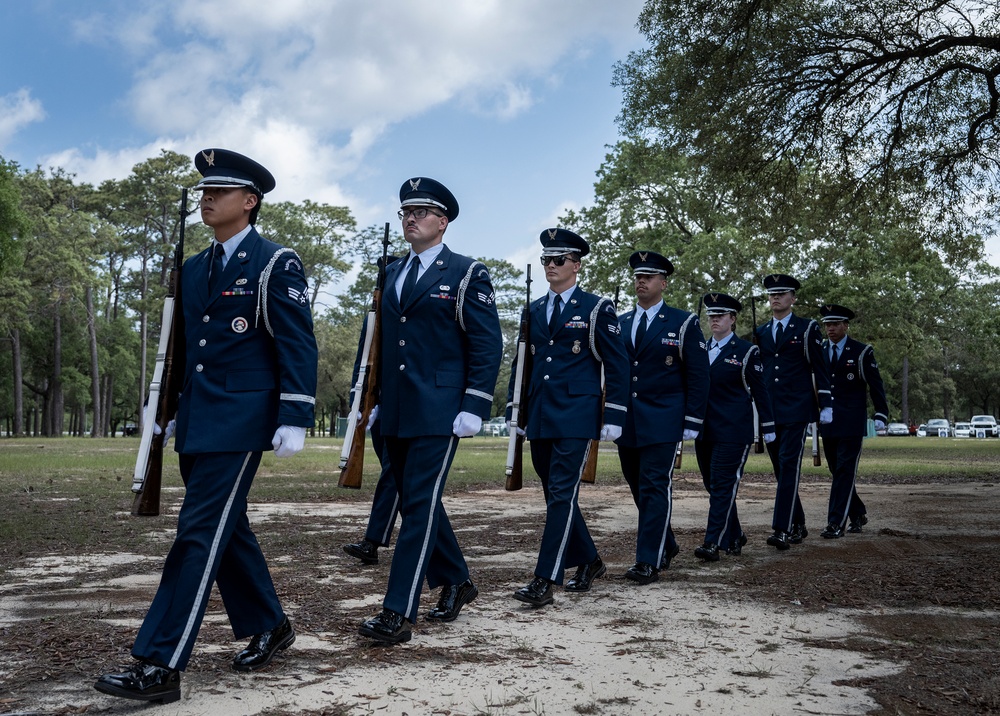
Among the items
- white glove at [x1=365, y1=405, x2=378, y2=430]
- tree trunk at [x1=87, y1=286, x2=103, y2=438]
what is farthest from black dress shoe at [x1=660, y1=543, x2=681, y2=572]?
tree trunk at [x1=87, y1=286, x2=103, y2=438]

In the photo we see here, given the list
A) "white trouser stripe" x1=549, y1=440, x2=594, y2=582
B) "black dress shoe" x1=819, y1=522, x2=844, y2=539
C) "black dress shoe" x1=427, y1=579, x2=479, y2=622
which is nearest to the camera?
"black dress shoe" x1=427, y1=579, x2=479, y2=622

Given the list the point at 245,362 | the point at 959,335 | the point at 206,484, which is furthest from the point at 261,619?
the point at 959,335

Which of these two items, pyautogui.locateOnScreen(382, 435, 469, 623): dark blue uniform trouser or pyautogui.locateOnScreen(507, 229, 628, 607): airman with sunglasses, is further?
pyautogui.locateOnScreen(507, 229, 628, 607): airman with sunglasses

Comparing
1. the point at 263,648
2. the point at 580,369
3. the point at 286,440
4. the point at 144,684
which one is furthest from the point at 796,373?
the point at 144,684

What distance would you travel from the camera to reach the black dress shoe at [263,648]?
4781mm

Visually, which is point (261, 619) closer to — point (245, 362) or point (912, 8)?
point (245, 362)

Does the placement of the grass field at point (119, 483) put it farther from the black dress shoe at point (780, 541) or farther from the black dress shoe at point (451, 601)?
the black dress shoe at point (780, 541)

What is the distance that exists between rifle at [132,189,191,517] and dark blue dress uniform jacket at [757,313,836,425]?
6917mm

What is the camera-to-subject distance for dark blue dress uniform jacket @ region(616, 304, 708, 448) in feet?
26.6

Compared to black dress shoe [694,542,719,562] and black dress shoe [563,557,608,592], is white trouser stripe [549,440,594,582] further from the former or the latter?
black dress shoe [694,542,719,562]

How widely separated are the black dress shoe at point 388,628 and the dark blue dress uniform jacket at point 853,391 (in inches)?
276

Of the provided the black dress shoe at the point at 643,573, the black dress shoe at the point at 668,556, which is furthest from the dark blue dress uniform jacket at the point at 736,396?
the black dress shoe at the point at 643,573

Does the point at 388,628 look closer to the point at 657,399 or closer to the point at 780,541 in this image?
the point at 657,399

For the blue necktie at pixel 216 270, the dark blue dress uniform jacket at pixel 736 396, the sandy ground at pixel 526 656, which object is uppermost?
the blue necktie at pixel 216 270
